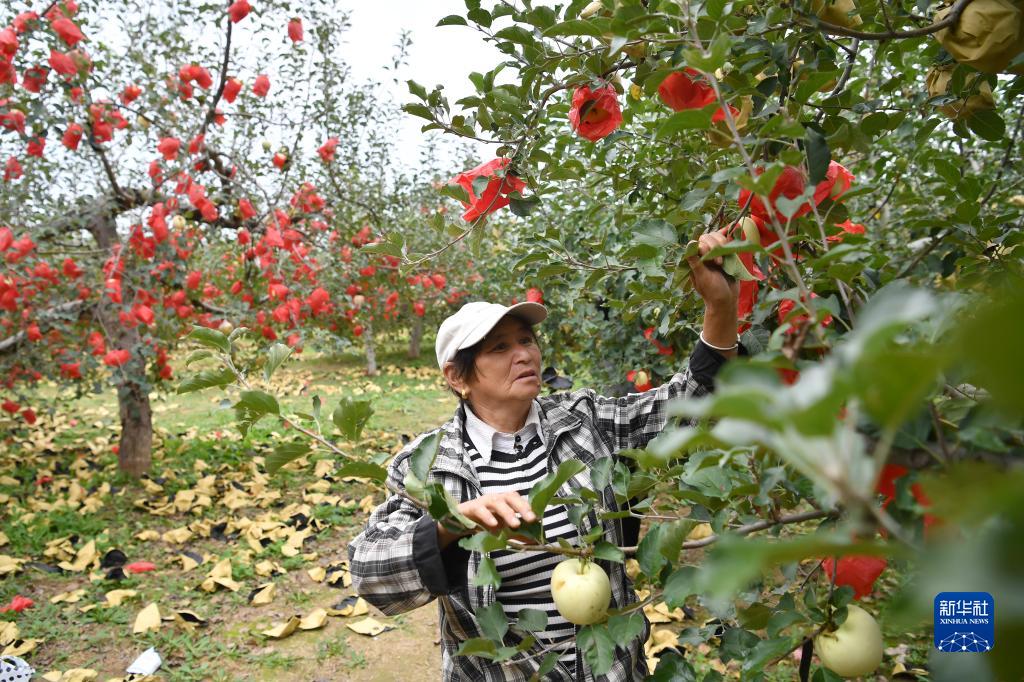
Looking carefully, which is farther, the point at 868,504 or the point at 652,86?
the point at 652,86

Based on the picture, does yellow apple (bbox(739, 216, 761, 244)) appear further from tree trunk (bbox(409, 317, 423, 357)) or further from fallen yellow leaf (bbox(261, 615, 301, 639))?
tree trunk (bbox(409, 317, 423, 357))

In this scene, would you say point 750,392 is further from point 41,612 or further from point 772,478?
point 41,612

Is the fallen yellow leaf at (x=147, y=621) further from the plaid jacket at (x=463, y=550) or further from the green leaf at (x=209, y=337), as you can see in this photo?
the green leaf at (x=209, y=337)

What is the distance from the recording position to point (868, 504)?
27cm

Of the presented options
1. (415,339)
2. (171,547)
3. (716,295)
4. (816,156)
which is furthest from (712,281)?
(415,339)

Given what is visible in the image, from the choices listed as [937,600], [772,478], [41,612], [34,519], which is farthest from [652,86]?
[34,519]

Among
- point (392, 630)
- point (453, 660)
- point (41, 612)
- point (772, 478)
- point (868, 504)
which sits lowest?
point (392, 630)

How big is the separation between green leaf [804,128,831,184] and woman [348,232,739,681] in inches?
5.6

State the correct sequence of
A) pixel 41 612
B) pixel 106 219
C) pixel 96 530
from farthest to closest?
pixel 106 219
pixel 96 530
pixel 41 612

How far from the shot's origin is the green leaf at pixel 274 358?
84 centimetres

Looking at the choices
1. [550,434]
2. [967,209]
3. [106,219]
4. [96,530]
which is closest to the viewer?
[967,209]

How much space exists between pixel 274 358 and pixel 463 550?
0.50 metres

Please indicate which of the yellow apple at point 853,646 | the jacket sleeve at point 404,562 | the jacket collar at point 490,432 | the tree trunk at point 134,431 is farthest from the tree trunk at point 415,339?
the yellow apple at point 853,646

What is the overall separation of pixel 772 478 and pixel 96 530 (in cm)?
397
